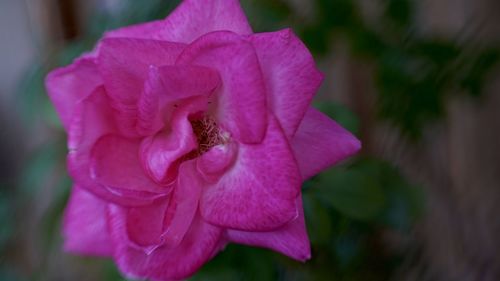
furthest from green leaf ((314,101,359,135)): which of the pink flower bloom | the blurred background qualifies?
the pink flower bloom

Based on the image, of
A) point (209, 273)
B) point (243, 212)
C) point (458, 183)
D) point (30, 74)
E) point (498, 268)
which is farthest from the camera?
point (458, 183)

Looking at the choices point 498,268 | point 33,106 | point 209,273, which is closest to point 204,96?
point 209,273

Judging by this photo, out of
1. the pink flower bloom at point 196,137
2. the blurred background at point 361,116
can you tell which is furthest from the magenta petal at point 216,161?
the blurred background at point 361,116

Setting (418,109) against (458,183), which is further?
(458,183)

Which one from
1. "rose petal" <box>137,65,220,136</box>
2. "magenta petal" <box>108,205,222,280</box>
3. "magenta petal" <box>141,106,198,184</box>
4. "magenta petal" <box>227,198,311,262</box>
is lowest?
"magenta petal" <box>108,205,222,280</box>

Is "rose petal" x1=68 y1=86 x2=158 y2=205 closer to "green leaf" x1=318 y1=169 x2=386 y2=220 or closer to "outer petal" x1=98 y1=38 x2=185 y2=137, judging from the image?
"outer petal" x1=98 y1=38 x2=185 y2=137

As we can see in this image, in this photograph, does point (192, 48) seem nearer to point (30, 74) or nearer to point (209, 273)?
point (209, 273)

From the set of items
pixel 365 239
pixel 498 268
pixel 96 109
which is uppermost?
pixel 96 109
